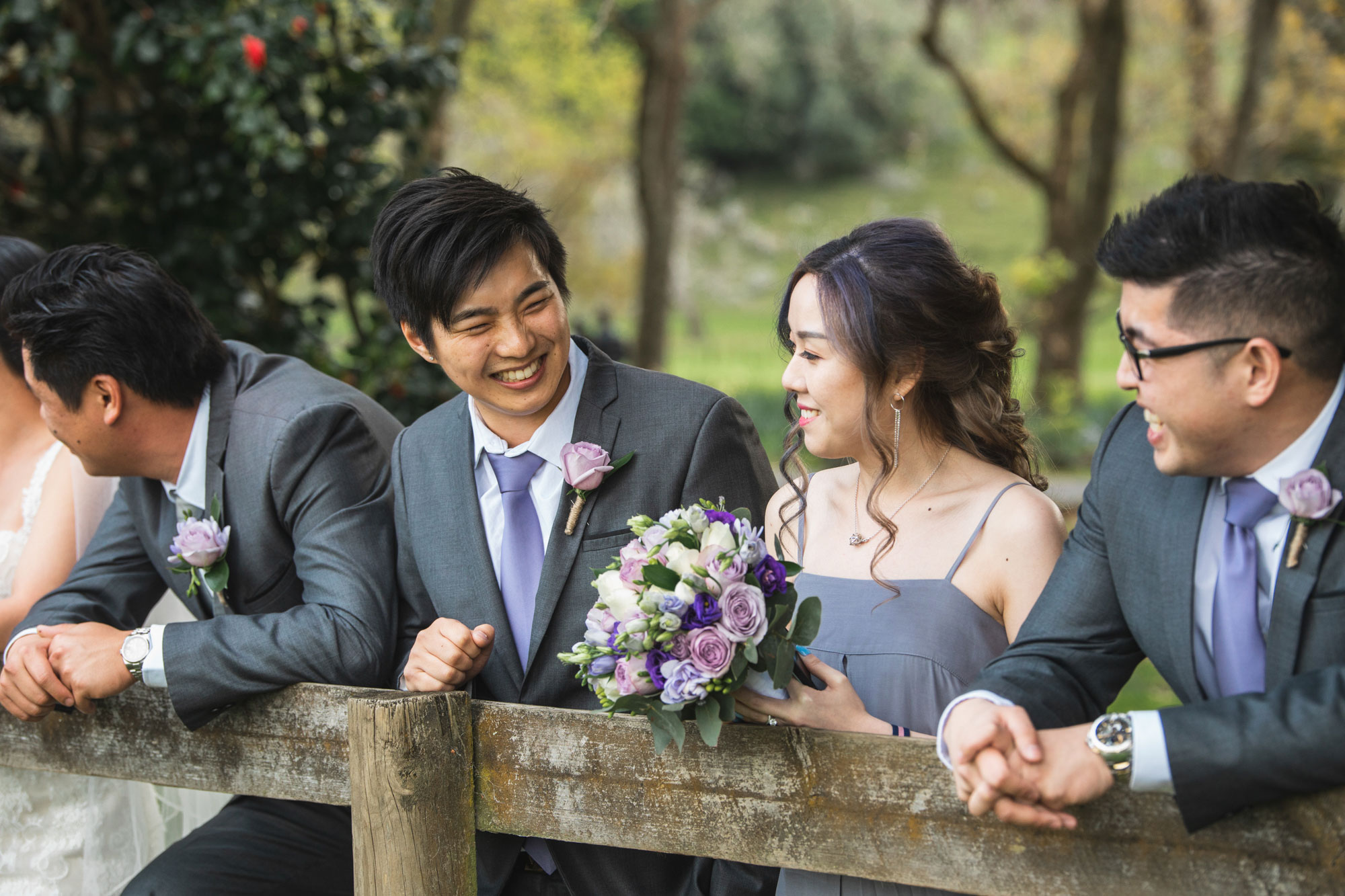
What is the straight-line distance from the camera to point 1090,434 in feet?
40.6

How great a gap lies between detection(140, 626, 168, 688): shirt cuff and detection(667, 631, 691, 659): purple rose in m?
1.27

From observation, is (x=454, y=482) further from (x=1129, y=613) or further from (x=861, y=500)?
(x=1129, y=613)

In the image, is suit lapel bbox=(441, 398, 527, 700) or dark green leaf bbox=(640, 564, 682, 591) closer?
dark green leaf bbox=(640, 564, 682, 591)

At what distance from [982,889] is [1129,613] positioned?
1.70 feet

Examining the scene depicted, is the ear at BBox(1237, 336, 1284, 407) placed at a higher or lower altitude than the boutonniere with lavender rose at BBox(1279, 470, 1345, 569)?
higher

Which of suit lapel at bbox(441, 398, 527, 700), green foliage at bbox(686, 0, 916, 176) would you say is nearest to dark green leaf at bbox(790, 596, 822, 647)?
suit lapel at bbox(441, 398, 527, 700)

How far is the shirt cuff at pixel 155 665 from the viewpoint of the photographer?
97.4 inches

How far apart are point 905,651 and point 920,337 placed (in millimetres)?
686

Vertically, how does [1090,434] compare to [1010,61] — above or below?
below

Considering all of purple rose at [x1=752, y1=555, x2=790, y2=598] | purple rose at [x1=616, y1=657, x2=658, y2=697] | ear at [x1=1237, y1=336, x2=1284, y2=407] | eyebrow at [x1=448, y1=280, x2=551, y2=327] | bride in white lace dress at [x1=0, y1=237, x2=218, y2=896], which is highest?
ear at [x1=1237, y1=336, x2=1284, y2=407]

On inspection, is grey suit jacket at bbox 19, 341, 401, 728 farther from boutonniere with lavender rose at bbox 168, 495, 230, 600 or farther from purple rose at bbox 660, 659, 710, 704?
purple rose at bbox 660, 659, 710, 704

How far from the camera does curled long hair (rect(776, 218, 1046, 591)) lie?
2.48 m

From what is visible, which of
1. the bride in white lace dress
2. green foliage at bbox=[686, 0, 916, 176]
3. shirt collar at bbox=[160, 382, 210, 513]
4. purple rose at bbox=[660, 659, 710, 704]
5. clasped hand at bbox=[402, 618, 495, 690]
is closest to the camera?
purple rose at bbox=[660, 659, 710, 704]

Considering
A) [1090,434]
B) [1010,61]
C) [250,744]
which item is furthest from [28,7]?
[1010,61]
